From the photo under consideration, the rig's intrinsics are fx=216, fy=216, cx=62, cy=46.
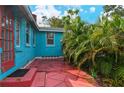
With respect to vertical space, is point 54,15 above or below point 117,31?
above

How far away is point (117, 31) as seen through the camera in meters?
5.55

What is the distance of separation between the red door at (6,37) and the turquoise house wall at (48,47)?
3665 mm

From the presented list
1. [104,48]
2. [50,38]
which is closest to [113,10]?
[104,48]

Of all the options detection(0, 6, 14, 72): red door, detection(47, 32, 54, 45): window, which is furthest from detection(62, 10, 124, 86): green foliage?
detection(47, 32, 54, 45): window

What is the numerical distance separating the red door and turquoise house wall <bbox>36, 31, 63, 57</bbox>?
12.0 ft

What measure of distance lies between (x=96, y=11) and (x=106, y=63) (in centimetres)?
135

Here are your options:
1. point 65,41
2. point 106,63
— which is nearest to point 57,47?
point 65,41

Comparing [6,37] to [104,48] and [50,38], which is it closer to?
[104,48]

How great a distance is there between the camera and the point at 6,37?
197 inches

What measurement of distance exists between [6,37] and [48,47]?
500cm
